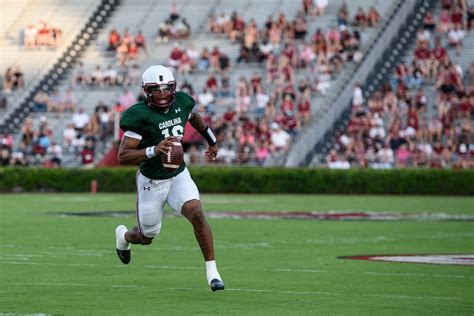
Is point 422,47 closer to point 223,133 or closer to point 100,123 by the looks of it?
point 223,133

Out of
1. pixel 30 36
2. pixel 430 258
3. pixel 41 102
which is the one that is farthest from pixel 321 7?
pixel 430 258

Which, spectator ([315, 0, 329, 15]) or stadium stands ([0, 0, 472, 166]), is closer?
stadium stands ([0, 0, 472, 166])

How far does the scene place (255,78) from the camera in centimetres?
3925

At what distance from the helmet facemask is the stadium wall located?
22.2 meters

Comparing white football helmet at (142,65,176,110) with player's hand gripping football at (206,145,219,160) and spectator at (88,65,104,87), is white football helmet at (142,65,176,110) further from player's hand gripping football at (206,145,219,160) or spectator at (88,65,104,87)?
spectator at (88,65,104,87)

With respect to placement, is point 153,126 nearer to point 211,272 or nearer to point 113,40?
point 211,272

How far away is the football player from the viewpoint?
11094mm

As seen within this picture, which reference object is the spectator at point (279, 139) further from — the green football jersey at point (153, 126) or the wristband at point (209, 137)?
the green football jersey at point (153, 126)

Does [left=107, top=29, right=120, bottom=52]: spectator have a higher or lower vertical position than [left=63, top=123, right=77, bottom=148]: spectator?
higher

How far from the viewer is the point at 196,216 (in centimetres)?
1108

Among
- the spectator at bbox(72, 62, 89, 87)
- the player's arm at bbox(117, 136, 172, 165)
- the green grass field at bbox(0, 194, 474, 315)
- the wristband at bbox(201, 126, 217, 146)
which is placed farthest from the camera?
the spectator at bbox(72, 62, 89, 87)

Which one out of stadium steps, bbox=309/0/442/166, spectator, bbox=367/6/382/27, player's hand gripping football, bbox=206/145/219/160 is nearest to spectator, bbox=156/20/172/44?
spectator, bbox=367/6/382/27

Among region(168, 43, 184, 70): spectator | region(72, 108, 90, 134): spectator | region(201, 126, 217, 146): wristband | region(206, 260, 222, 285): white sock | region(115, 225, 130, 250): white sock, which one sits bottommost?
region(72, 108, 90, 134): spectator

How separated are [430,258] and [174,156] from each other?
499 cm
